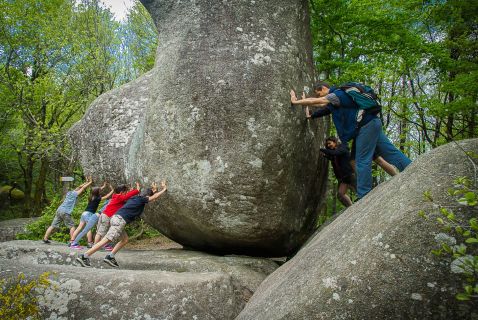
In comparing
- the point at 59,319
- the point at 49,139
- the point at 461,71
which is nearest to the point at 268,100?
the point at 59,319

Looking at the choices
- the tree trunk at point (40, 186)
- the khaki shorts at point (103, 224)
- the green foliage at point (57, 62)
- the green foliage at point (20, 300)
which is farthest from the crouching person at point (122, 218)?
the tree trunk at point (40, 186)

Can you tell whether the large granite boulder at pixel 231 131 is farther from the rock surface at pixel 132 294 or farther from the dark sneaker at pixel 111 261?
the rock surface at pixel 132 294

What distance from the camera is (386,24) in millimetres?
11602

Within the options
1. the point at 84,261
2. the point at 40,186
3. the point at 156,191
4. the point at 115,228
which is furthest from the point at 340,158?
the point at 40,186

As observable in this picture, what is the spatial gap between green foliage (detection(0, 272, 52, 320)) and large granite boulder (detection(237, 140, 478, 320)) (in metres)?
2.42

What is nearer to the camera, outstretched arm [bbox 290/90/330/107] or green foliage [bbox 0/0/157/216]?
outstretched arm [bbox 290/90/330/107]

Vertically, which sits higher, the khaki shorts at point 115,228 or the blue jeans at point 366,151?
the blue jeans at point 366,151

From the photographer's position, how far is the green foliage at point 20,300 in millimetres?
3674

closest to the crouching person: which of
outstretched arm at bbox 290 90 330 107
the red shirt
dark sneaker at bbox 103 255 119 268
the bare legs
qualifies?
dark sneaker at bbox 103 255 119 268

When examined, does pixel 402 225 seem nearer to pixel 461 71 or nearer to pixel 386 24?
pixel 386 24

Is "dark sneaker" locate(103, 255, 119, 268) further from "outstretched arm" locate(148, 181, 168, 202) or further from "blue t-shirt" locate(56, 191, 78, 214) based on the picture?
"blue t-shirt" locate(56, 191, 78, 214)

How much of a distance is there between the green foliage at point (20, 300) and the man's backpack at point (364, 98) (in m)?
5.38

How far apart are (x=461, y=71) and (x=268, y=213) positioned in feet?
33.3

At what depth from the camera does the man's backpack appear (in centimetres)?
630
